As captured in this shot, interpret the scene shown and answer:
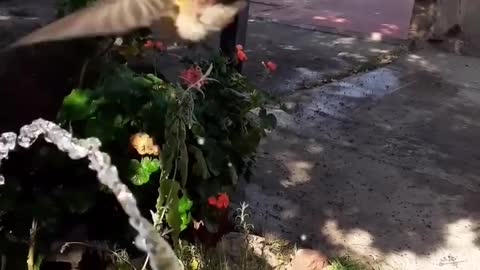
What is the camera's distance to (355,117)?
195 inches

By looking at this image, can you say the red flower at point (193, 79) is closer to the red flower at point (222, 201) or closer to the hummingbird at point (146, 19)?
the red flower at point (222, 201)

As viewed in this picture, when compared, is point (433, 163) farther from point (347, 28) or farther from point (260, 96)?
point (347, 28)

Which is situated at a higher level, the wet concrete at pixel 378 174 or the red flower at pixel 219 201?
the red flower at pixel 219 201

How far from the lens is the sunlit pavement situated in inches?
317

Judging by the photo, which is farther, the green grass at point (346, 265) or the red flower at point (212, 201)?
the green grass at point (346, 265)

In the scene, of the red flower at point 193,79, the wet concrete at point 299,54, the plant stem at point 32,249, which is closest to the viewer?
the plant stem at point 32,249

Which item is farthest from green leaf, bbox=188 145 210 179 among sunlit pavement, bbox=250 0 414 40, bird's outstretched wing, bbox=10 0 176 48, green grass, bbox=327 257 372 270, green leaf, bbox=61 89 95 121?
sunlit pavement, bbox=250 0 414 40

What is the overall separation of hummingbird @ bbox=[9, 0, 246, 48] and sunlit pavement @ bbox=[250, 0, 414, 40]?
6.12m

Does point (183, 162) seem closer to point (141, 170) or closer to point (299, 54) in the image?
point (141, 170)

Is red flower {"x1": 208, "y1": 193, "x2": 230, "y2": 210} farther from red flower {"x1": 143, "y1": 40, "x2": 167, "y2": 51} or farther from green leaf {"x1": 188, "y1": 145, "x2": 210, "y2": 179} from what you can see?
red flower {"x1": 143, "y1": 40, "x2": 167, "y2": 51}

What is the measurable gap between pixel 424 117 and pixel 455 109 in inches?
14.5

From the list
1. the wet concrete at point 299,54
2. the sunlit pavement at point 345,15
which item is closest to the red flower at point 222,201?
the wet concrete at point 299,54

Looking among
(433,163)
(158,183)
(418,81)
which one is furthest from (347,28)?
(158,183)

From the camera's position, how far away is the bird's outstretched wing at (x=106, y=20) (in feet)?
4.23
